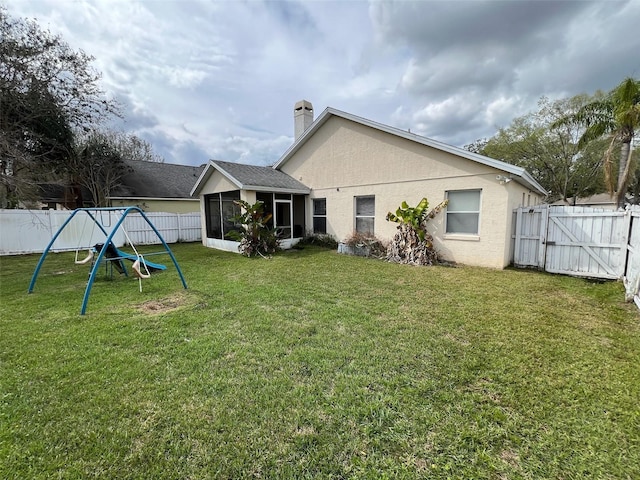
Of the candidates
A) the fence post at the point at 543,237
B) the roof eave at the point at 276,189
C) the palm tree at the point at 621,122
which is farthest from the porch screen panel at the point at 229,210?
the palm tree at the point at 621,122

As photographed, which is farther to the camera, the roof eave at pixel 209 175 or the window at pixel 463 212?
the roof eave at pixel 209 175

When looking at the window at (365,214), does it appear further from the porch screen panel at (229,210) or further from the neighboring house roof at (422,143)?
the porch screen panel at (229,210)

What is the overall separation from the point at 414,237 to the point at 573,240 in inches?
164

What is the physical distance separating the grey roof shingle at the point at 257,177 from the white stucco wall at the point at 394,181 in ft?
2.24

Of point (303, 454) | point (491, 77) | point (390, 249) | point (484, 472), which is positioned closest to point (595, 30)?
point (491, 77)

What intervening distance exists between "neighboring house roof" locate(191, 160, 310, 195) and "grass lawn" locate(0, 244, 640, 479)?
6.33 metres

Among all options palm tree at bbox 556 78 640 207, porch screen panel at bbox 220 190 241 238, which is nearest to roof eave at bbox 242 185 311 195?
porch screen panel at bbox 220 190 241 238

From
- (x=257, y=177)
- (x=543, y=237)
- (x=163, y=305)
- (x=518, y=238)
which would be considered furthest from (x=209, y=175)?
(x=543, y=237)

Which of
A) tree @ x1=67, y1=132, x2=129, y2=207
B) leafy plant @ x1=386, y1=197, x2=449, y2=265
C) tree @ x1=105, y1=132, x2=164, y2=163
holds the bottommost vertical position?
leafy plant @ x1=386, y1=197, x2=449, y2=265

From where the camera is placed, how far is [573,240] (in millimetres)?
7410

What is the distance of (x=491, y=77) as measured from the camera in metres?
11.4

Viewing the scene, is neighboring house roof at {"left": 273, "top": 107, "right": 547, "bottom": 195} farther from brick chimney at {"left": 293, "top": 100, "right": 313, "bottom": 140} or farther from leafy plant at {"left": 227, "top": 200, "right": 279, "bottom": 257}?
leafy plant at {"left": 227, "top": 200, "right": 279, "bottom": 257}

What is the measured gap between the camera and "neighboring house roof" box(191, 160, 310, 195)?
1102cm

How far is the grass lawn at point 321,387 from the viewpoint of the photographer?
80.6 inches
